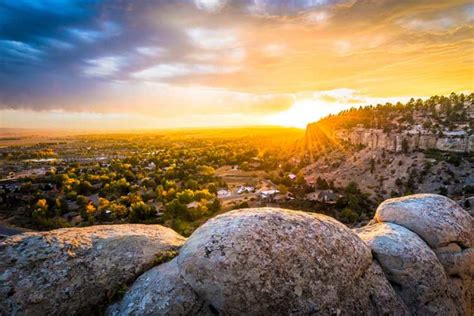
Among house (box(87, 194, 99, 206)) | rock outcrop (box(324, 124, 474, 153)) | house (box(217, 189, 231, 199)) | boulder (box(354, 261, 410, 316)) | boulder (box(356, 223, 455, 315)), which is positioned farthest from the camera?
rock outcrop (box(324, 124, 474, 153))

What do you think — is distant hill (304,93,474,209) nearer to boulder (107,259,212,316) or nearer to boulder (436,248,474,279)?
boulder (436,248,474,279)

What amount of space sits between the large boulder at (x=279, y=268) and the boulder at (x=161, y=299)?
0.19 meters

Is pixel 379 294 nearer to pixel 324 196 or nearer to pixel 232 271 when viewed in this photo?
pixel 232 271

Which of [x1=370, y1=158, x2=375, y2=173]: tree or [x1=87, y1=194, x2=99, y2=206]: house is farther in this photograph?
[x1=370, y1=158, x2=375, y2=173]: tree

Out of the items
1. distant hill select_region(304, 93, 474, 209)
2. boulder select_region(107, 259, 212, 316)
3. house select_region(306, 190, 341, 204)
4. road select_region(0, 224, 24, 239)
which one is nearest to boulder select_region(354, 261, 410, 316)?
boulder select_region(107, 259, 212, 316)

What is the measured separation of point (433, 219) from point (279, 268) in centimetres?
632

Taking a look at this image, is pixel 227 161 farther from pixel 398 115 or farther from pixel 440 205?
pixel 440 205

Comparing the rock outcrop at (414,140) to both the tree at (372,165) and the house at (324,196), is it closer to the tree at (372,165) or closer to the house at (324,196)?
the tree at (372,165)

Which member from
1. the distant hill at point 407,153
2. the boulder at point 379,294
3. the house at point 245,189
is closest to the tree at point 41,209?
the house at point 245,189

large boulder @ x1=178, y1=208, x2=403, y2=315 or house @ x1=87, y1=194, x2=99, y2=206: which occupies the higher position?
large boulder @ x1=178, y1=208, x2=403, y2=315

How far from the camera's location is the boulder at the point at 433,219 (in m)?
9.12

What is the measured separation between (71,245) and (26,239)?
0.96 m

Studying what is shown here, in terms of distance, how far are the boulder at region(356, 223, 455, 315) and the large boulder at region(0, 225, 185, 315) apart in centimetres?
625

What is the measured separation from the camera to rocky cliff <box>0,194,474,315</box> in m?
5.85
